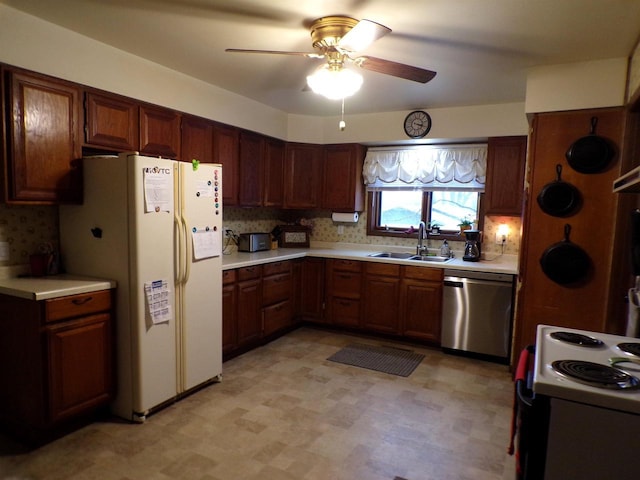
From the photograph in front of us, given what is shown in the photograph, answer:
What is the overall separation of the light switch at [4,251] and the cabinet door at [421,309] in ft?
10.8

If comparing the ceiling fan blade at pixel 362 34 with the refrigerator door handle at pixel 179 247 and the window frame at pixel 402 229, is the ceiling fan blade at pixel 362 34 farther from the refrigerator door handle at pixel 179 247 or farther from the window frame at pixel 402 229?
the window frame at pixel 402 229

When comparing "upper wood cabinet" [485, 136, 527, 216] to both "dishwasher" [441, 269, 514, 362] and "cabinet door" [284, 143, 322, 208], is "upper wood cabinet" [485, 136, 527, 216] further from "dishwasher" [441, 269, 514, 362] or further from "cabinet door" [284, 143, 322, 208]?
"cabinet door" [284, 143, 322, 208]

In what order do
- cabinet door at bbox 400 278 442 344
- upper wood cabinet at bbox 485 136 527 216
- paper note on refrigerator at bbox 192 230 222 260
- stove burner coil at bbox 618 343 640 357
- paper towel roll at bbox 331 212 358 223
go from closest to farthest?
stove burner coil at bbox 618 343 640 357
paper note on refrigerator at bbox 192 230 222 260
upper wood cabinet at bbox 485 136 527 216
cabinet door at bbox 400 278 442 344
paper towel roll at bbox 331 212 358 223

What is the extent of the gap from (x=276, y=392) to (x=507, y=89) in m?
3.20

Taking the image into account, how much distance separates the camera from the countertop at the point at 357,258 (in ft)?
12.1

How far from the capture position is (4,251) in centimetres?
259

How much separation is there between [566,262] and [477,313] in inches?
38.4

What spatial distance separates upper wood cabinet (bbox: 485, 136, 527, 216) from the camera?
12.7 feet

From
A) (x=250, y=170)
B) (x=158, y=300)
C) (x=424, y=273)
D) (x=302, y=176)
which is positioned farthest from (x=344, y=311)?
(x=158, y=300)

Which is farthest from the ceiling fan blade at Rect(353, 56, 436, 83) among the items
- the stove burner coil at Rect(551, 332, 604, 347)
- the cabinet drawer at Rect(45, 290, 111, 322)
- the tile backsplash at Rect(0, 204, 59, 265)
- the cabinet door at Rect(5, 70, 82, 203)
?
the tile backsplash at Rect(0, 204, 59, 265)

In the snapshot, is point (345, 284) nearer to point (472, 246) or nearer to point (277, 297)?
point (277, 297)

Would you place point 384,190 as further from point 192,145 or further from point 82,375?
point 82,375

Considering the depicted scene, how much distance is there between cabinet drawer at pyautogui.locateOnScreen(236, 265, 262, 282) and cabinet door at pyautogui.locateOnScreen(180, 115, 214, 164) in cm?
106

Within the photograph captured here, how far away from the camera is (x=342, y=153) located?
4770 mm
